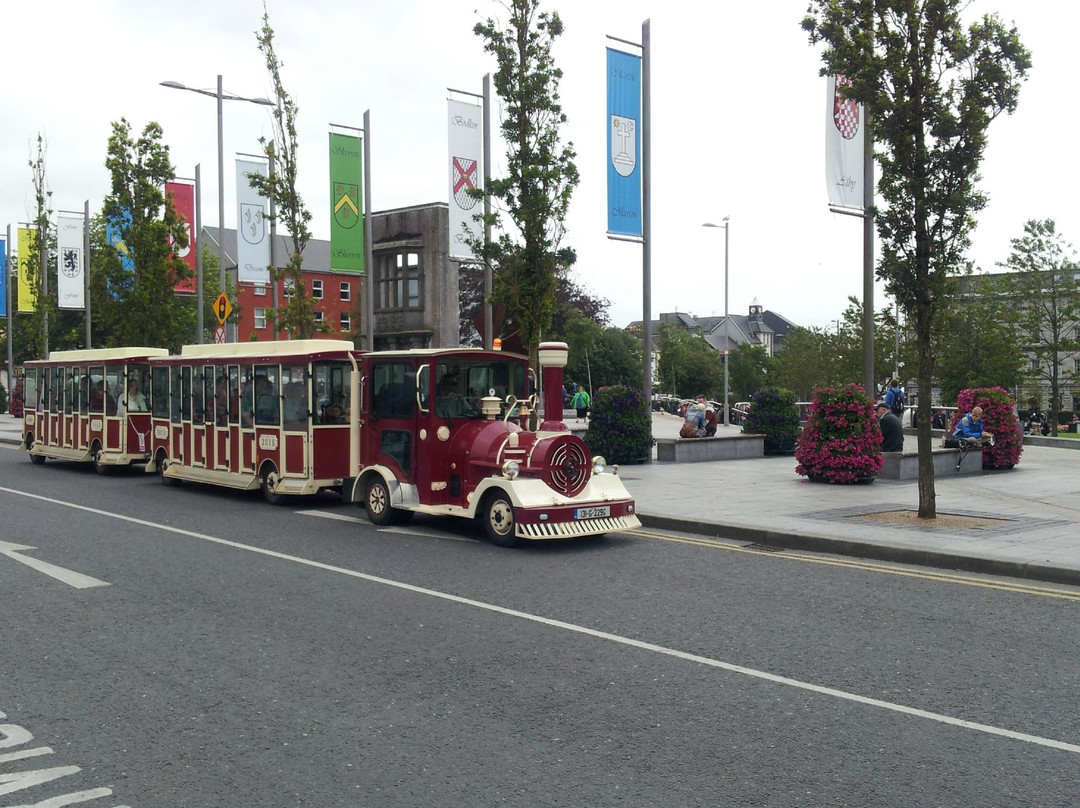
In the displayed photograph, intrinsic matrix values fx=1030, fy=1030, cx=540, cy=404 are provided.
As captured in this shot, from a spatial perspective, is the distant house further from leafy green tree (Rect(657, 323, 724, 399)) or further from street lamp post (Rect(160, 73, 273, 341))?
street lamp post (Rect(160, 73, 273, 341))

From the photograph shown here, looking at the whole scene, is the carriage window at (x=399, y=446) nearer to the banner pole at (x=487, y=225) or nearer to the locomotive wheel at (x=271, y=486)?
the locomotive wheel at (x=271, y=486)

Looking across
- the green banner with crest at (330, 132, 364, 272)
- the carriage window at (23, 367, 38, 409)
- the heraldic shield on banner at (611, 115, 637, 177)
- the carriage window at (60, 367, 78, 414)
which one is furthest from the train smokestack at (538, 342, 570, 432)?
the carriage window at (23, 367, 38, 409)

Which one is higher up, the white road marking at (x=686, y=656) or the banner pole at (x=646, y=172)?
the banner pole at (x=646, y=172)

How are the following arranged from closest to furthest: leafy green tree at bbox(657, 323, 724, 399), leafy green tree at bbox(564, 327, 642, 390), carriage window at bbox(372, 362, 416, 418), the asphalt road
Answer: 1. the asphalt road
2. carriage window at bbox(372, 362, 416, 418)
3. leafy green tree at bbox(564, 327, 642, 390)
4. leafy green tree at bbox(657, 323, 724, 399)

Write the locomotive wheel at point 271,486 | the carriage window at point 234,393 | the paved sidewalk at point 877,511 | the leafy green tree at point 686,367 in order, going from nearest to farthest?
the paved sidewalk at point 877,511 < the locomotive wheel at point 271,486 < the carriage window at point 234,393 < the leafy green tree at point 686,367

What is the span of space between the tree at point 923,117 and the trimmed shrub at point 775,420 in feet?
39.1

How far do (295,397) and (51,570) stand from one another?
6262mm

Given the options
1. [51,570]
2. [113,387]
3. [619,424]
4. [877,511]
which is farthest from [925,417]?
[113,387]

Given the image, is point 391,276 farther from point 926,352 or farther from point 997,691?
point 997,691

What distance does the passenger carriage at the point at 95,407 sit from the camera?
70.0 ft

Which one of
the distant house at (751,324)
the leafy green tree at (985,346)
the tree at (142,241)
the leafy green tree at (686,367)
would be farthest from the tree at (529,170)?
the distant house at (751,324)

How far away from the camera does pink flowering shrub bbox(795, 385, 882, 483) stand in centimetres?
1766

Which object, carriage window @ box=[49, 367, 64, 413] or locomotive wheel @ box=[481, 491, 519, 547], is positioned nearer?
locomotive wheel @ box=[481, 491, 519, 547]

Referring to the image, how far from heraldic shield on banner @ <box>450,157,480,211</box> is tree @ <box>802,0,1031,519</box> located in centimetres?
977
